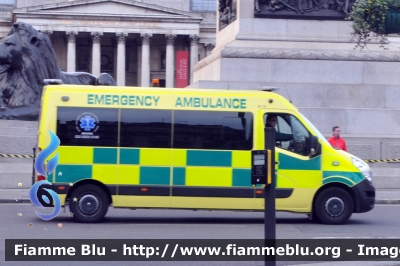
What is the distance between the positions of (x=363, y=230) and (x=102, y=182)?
4.44 meters

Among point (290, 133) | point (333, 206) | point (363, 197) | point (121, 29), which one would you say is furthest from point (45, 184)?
point (121, 29)

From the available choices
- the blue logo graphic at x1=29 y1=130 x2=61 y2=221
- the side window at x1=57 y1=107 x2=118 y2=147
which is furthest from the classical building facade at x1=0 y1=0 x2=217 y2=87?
the blue logo graphic at x1=29 y1=130 x2=61 y2=221

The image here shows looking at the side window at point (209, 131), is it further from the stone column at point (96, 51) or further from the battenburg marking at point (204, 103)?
the stone column at point (96, 51)

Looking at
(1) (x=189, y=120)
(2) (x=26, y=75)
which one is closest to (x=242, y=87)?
(2) (x=26, y=75)

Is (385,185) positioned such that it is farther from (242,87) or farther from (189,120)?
(189,120)

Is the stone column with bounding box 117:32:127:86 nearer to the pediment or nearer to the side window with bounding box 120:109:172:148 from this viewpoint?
the pediment

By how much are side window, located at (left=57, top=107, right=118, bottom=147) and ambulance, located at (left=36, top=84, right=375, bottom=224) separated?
0.02m

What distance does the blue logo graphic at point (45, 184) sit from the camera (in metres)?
14.1

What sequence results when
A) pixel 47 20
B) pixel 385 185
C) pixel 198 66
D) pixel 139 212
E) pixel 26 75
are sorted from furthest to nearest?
pixel 47 20, pixel 198 66, pixel 26 75, pixel 385 185, pixel 139 212

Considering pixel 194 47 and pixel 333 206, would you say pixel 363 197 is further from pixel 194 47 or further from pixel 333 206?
pixel 194 47

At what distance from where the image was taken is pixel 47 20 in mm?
92500

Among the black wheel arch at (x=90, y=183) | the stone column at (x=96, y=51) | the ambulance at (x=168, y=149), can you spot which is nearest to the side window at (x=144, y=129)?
the ambulance at (x=168, y=149)

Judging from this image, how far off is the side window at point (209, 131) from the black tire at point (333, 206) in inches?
61.6

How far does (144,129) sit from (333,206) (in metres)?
3.53
